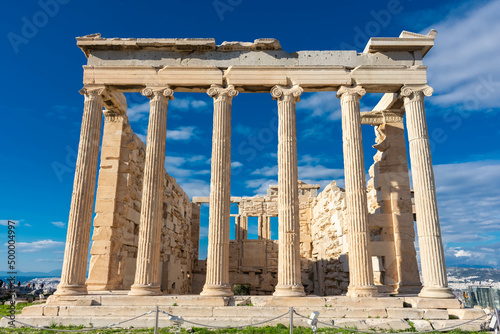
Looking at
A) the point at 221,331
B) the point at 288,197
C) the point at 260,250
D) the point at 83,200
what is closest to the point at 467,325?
the point at 288,197

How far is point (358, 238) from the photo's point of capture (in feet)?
48.3

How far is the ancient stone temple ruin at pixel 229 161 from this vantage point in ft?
48.1

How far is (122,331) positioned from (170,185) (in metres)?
12.4

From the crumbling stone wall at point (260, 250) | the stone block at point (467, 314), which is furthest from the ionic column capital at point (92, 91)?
the crumbling stone wall at point (260, 250)

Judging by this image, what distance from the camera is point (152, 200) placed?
1509 cm

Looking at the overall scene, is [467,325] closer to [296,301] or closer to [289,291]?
[296,301]

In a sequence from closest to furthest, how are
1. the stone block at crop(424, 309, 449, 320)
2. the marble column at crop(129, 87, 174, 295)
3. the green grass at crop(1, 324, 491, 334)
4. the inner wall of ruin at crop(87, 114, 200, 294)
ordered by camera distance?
the green grass at crop(1, 324, 491, 334) < the stone block at crop(424, 309, 449, 320) < the marble column at crop(129, 87, 174, 295) < the inner wall of ruin at crop(87, 114, 200, 294)

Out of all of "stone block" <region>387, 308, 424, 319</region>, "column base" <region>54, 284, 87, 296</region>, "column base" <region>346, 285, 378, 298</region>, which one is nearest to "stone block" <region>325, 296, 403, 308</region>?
"column base" <region>346, 285, 378, 298</region>

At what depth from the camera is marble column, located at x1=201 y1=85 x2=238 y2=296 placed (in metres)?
14.5

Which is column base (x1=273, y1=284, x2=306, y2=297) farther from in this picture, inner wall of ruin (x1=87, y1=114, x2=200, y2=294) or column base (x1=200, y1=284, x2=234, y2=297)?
inner wall of ruin (x1=87, y1=114, x2=200, y2=294)

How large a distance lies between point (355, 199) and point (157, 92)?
8.86m

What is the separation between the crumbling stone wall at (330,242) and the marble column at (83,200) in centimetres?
1147

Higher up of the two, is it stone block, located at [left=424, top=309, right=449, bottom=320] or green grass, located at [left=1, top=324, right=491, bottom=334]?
stone block, located at [left=424, top=309, right=449, bottom=320]

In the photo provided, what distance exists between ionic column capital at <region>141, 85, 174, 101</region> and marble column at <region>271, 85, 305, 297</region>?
421 centimetres
